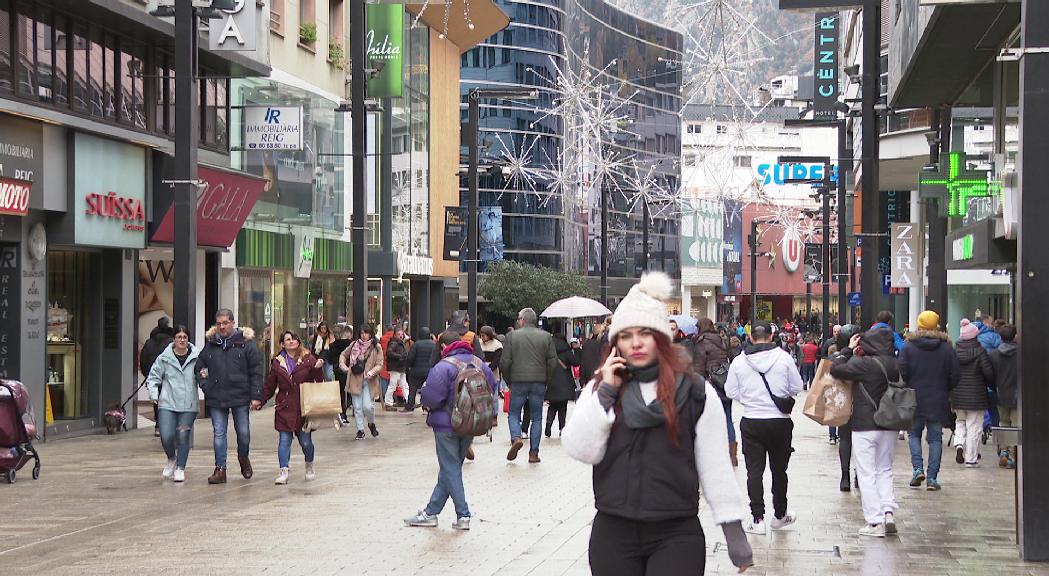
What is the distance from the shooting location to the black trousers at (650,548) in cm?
576

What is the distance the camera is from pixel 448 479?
12.7 m

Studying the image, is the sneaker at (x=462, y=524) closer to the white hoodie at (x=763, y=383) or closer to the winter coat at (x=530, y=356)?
the white hoodie at (x=763, y=383)

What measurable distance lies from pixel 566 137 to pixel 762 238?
1648 inches

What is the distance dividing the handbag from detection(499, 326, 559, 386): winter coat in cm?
776

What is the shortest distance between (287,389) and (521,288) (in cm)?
4910

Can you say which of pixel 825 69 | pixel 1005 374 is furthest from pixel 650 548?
pixel 825 69

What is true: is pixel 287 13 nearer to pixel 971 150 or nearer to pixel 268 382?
pixel 971 150

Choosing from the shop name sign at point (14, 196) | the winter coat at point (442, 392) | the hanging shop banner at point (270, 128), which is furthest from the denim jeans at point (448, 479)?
the hanging shop banner at point (270, 128)

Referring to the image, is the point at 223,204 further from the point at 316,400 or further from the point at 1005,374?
the point at 1005,374

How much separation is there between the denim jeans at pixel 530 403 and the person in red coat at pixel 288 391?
3.64 meters

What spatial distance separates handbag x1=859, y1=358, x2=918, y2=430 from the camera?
12.3 m

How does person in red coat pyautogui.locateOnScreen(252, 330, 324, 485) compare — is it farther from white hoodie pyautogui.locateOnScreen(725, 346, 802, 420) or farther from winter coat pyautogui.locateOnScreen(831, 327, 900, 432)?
winter coat pyautogui.locateOnScreen(831, 327, 900, 432)

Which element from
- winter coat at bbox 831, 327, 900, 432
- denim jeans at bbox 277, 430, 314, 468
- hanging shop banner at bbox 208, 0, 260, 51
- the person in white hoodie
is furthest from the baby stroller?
hanging shop banner at bbox 208, 0, 260, 51

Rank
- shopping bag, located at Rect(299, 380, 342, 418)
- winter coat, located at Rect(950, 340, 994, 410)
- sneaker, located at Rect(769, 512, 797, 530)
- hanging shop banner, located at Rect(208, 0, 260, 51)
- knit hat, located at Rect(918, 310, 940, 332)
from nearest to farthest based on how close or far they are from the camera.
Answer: sneaker, located at Rect(769, 512, 797, 530)
knit hat, located at Rect(918, 310, 940, 332)
shopping bag, located at Rect(299, 380, 342, 418)
winter coat, located at Rect(950, 340, 994, 410)
hanging shop banner, located at Rect(208, 0, 260, 51)
